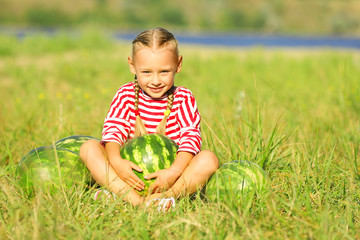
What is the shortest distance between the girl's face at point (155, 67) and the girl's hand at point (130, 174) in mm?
690

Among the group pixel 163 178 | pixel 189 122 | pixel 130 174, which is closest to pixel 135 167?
pixel 130 174

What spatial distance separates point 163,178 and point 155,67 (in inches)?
35.2

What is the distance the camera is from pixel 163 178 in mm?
2910

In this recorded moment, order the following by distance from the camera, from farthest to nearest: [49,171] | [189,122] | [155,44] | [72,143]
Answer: [72,143] → [189,122] → [155,44] → [49,171]

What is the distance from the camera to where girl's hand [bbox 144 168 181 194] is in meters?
2.91

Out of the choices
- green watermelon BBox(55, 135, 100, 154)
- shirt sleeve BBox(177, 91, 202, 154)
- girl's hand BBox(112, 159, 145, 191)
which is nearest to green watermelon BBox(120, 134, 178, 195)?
girl's hand BBox(112, 159, 145, 191)

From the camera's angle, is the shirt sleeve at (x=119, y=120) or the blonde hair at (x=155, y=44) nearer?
the blonde hair at (x=155, y=44)

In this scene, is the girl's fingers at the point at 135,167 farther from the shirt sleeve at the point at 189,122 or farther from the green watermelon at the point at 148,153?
the shirt sleeve at the point at 189,122

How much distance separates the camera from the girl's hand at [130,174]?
2912mm

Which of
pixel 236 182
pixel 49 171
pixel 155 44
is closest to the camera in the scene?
pixel 236 182

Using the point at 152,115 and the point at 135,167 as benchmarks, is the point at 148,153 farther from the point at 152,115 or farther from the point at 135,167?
the point at 152,115

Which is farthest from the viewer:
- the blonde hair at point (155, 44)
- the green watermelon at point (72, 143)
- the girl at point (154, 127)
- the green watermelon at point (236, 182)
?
the green watermelon at point (72, 143)

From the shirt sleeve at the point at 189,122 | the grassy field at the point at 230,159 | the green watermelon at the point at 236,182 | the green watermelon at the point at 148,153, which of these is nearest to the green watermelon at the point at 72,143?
the grassy field at the point at 230,159

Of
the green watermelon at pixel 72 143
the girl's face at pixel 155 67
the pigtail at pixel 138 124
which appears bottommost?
the green watermelon at pixel 72 143
